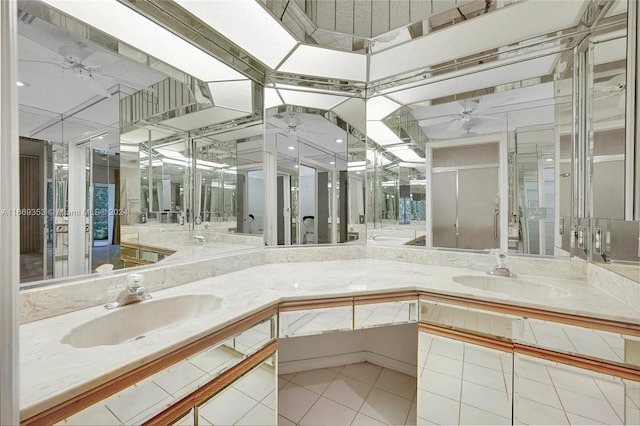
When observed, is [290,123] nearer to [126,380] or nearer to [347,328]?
[347,328]

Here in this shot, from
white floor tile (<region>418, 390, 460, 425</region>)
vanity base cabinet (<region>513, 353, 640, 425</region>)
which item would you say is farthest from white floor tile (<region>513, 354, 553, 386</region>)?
white floor tile (<region>418, 390, 460, 425</region>)

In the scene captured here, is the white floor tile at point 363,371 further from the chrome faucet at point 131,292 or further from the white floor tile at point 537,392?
the chrome faucet at point 131,292

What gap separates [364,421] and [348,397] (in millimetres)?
215

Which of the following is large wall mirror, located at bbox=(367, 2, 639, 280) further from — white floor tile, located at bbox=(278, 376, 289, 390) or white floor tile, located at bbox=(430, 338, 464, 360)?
white floor tile, located at bbox=(278, 376, 289, 390)

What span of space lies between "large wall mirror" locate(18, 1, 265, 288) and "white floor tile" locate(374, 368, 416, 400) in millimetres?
1485

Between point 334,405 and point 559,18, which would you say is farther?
point 334,405

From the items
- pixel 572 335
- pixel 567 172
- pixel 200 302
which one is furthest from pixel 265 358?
pixel 567 172

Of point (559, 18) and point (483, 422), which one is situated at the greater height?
point (559, 18)

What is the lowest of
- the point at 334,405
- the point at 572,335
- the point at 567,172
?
the point at 334,405

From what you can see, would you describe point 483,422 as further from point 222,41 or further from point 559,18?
point 222,41

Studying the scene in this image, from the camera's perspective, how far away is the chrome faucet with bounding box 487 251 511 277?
1.63 m

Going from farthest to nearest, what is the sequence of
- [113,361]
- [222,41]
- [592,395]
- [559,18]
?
[222,41] < [559,18] < [592,395] < [113,361]

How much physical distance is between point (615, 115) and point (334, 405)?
83.4 inches

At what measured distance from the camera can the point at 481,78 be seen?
1751 millimetres
